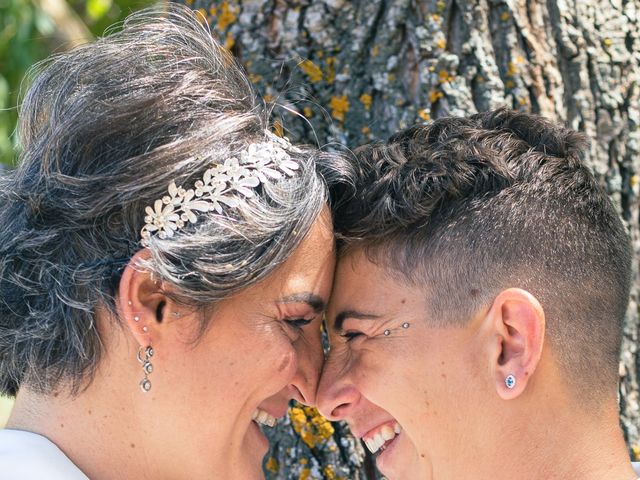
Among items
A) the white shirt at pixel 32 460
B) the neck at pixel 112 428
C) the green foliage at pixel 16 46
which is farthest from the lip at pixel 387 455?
the green foliage at pixel 16 46

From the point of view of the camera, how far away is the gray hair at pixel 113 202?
251 centimetres

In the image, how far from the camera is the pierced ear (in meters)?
2.50

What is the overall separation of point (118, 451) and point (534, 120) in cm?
144

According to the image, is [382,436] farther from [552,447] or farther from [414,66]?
[414,66]

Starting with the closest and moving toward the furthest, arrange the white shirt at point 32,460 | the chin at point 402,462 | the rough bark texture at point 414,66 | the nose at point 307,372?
the white shirt at point 32,460, the chin at point 402,462, the nose at point 307,372, the rough bark texture at point 414,66

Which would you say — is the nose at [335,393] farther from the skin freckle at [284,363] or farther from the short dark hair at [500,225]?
the short dark hair at [500,225]

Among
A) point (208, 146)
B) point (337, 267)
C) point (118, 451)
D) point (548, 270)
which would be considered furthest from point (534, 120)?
point (118, 451)

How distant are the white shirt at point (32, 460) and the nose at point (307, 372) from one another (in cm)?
68

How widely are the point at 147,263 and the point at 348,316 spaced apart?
0.67 m

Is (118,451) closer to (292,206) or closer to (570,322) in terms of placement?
(292,206)

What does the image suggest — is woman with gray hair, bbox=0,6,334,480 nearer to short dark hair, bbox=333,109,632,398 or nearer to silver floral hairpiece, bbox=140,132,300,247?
silver floral hairpiece, bbox=140,132,300,247

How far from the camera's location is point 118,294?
8.33 ft

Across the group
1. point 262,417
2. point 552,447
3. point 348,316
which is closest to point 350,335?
point 348,316

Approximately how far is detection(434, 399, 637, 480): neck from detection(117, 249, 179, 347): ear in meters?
0.88
